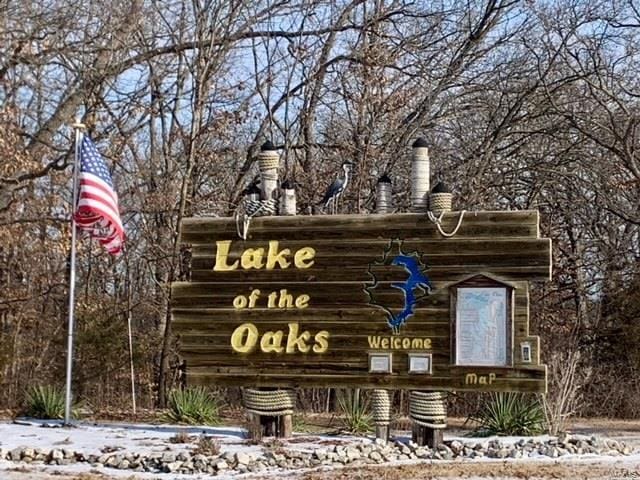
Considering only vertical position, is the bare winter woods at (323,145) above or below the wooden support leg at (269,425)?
above

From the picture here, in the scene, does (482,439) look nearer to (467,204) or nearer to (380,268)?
(380,268)

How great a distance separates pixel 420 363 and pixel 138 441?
12.5ft

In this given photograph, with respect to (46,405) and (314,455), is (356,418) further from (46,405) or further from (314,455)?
(46,405)

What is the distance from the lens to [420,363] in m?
12.2

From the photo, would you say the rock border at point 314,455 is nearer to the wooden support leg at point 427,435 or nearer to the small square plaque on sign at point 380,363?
the wooden support leg at point 427,435

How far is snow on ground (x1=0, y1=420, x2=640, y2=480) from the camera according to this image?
426 inches

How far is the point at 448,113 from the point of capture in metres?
22.1

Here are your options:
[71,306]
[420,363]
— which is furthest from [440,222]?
[71,306]

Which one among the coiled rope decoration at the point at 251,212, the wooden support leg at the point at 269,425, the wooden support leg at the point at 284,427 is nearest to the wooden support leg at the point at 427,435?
the wooden support leg at the point at 284,427

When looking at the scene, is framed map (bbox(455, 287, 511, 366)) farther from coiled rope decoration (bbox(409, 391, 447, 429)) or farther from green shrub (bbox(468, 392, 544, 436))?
green shrub (bbox(468, 392, 544, 436))

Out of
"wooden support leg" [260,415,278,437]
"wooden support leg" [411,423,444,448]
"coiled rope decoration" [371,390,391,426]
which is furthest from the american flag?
"wooden support leg" [411,423,444,448]

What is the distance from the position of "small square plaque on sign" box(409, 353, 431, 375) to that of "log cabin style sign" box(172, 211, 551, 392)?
0.05 ft

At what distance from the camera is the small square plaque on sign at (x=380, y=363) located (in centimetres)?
1236

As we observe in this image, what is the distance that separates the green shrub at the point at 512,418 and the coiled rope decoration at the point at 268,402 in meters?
2.72
